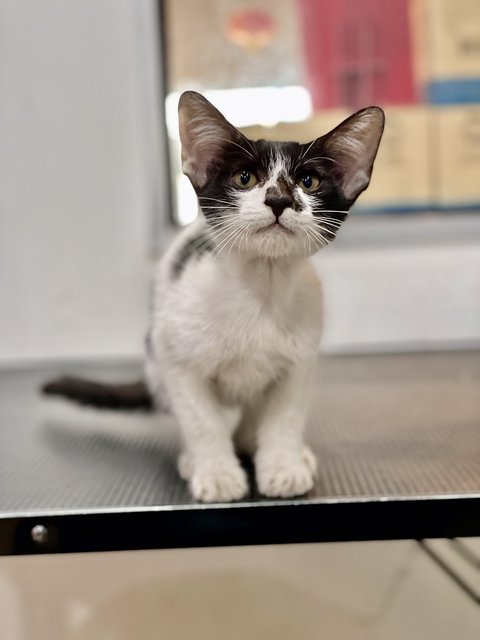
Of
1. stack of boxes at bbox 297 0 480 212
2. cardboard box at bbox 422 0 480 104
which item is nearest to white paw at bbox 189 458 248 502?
stack of boxes at bbox 297 0 480 212

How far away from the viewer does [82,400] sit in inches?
41.9

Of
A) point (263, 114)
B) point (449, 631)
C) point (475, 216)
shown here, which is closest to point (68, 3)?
point (263, 114)

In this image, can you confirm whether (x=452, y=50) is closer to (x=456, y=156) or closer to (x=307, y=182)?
(x=456, y=156)

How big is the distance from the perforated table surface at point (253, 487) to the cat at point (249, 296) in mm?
39

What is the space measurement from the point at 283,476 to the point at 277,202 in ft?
0.97

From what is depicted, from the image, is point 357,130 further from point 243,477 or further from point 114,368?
point 114,368

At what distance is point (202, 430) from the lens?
0.73 metres

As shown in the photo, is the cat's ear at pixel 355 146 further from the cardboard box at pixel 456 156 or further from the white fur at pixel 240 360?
the cardboard box at pixel 456 156

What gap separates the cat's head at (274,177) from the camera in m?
0.60

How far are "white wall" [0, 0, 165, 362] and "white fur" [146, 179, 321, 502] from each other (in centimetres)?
76

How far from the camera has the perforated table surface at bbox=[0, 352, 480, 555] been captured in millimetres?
643

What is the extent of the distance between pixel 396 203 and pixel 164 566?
0.94m

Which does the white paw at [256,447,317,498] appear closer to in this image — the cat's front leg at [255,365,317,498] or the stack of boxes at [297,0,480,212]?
the cat's front leg at [255,365,317,498]

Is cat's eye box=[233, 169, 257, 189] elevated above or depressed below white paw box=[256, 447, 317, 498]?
above
